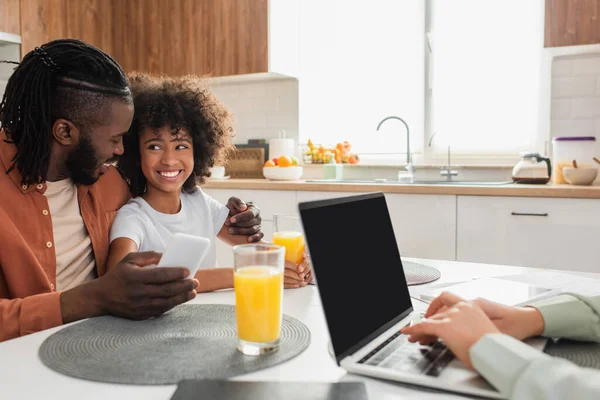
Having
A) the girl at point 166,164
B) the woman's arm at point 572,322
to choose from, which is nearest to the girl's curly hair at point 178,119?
the girl at point 166,164

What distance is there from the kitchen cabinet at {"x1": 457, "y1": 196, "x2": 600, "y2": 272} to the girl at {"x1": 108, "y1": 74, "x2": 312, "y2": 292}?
4.39ft

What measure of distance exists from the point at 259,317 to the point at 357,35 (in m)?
3.19

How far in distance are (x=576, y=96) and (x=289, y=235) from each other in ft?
7.88

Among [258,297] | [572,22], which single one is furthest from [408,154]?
[258,297]

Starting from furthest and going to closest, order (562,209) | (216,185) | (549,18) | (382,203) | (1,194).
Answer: (216,185) → (549,18) → (562,209) → (1,194) → (382,203)

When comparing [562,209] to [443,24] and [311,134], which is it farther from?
[311,134]

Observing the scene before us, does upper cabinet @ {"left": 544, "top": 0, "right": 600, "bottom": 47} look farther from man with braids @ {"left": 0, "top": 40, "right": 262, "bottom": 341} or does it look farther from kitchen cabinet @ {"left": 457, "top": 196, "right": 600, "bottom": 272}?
man with braids @ {"left": 0, "top": 40, "right": 262, "bottom": 341}

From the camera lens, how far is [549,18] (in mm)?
2684

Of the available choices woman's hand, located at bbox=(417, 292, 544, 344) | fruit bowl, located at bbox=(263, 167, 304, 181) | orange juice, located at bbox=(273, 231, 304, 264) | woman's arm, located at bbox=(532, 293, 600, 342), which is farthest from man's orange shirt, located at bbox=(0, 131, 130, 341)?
fruit bowl, located at bbox=(263, 167, 304, 181)

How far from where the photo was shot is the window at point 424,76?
3264 millimetres

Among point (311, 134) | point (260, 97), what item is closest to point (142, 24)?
point (260, 97)

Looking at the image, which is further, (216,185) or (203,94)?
(216,185)

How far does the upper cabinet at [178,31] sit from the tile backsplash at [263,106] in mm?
200

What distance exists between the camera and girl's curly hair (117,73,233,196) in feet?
5.11
